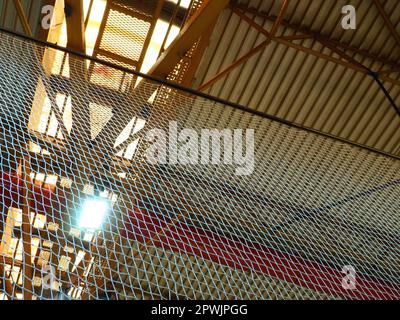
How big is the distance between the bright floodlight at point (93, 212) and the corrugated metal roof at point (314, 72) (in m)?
4.48

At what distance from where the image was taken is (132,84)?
671 centimetres

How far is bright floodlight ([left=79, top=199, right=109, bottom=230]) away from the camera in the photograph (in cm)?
521

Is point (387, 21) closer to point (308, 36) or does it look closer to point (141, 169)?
point (308, 36)

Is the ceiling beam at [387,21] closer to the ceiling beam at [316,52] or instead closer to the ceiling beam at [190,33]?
the ceiling beam at [316,52]

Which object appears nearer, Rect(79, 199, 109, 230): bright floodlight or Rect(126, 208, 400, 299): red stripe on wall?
Rect(126, 208, 400, 299): red stripe on wall

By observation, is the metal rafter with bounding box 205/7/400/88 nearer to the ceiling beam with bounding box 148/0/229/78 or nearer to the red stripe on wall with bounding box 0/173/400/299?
the ceiling beam with bounding box 148/0/229/78

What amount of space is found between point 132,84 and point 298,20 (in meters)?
4.18

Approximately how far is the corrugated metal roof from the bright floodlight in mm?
4484

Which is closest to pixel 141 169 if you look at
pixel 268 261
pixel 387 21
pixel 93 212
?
pixel 93 212

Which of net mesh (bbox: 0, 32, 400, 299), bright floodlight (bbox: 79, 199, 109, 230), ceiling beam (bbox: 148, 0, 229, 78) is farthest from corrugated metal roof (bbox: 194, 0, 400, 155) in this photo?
bright floodlight (bbox: 79, 199, 109, 230)

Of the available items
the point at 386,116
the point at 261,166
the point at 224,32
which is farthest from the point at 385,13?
the point at 261,166

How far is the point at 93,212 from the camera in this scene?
5398mm

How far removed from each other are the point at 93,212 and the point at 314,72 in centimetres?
609

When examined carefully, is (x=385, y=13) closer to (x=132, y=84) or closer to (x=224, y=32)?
(x=224, y=32)
